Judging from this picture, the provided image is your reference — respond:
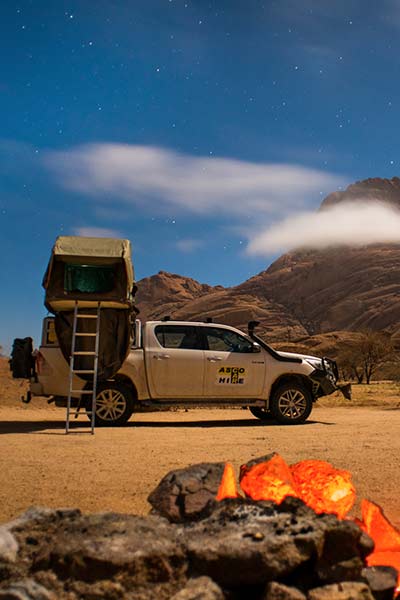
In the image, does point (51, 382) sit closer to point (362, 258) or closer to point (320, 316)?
point (320, 316)

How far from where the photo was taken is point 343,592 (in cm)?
274

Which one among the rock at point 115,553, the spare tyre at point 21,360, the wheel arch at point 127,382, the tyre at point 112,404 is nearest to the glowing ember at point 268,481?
the rock at point 115,553

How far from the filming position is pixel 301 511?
3.18m

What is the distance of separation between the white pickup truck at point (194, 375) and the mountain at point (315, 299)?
93.3m

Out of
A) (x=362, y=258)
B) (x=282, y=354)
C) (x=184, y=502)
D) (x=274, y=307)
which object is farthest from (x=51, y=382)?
(x=362, y=258)

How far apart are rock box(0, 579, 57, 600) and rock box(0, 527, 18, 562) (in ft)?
1.00

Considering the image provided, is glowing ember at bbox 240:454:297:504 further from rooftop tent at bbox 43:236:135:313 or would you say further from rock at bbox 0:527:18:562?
rooftop tent at bbox 43:236:135:313

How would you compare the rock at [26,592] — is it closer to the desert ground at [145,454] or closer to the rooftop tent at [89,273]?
the desert ground at [145,454]

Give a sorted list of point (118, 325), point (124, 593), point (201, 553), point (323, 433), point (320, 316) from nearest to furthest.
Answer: point (124, 593), point (201, 553), point (323, 433), point (118, 325), point (320, 316)

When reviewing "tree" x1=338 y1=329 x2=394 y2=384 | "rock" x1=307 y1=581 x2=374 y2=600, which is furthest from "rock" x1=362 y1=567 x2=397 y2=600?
"tree" x1=338 y1=329 x2=394 y2=384

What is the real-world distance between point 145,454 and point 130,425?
4.35 m

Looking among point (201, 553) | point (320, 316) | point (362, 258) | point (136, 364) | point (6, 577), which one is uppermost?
point (362, 258)

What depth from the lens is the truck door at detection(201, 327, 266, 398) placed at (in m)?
12.1

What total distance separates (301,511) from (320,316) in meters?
133
